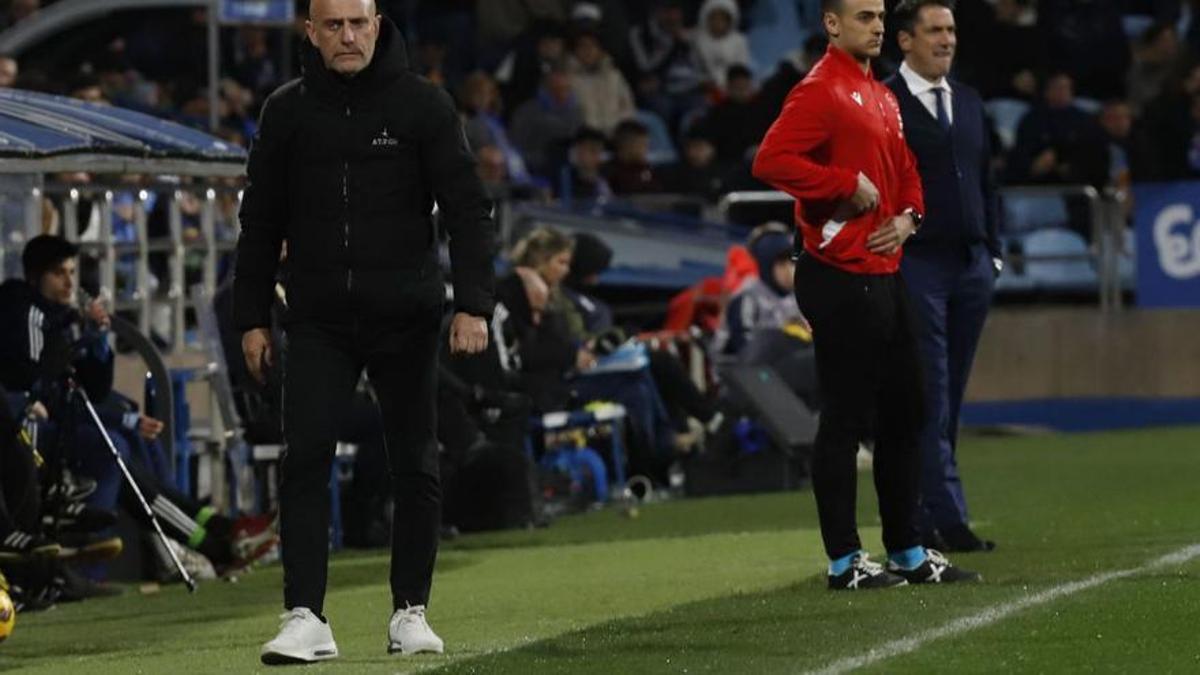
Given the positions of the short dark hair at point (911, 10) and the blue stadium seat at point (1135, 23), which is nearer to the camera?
the short dark hair at point (911, 10)

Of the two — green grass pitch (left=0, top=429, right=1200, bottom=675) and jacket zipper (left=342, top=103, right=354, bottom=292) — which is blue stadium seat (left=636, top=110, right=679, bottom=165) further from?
jacket zipper (left=342, top=103, right=354, bottom=292)

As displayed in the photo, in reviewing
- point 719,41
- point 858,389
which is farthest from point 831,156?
point 719,41

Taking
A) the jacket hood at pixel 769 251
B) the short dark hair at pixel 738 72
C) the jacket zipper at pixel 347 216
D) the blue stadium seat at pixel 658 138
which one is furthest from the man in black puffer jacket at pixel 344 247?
the blue stadium seat at pixel 658 138

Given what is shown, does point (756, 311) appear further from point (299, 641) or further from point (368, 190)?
point (299, 641)

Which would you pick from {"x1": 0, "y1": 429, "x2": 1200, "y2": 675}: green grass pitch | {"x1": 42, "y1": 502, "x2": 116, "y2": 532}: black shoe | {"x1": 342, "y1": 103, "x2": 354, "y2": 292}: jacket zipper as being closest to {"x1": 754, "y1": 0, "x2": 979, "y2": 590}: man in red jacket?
{"x1": 0, "y1": 429, "x2": 1200, "y2": 675}: green grass pitch

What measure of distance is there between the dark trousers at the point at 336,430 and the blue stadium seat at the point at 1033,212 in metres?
15.1

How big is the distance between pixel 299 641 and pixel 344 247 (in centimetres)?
121

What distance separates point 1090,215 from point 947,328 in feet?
38.5

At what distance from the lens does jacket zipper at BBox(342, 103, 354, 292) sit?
10.2m

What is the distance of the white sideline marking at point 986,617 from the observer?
31.6 ft

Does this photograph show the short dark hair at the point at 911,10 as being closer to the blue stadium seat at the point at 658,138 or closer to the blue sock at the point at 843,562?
the blue sock at the point at 843,562

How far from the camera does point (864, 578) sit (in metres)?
11.7

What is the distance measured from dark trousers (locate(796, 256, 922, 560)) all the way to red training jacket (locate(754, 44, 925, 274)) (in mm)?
71

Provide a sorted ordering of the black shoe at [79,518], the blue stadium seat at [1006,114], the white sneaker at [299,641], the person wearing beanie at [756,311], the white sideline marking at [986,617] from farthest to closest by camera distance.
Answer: the blue stadium seat at [1006,114] → the person wearing beanie at [756,311] → the black shoe at [79,518] → the white sneaker at [299,641] → the white sideline marking at [986,617]
